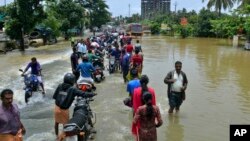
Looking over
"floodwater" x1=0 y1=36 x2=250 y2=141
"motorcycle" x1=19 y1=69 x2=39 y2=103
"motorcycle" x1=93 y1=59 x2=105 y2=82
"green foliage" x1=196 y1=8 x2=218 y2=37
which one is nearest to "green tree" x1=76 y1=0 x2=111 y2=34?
"green foliage" x1=196 y1=8 x2=218 y2=37

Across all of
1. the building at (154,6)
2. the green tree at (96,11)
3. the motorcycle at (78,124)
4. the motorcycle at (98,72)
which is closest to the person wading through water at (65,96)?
the motorcycle at (78,124)

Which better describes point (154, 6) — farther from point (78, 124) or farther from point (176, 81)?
point (78, 124)

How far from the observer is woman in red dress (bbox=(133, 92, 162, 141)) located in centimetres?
630

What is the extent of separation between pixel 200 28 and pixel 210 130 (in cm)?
6061

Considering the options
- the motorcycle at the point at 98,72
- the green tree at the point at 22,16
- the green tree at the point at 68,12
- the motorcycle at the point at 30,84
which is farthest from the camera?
Answer: the green tree at the point at 68,12

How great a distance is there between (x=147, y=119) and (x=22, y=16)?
27366mm

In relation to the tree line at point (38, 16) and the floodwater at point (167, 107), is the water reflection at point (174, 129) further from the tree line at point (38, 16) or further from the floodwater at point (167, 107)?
the tree line at point (38, 16)

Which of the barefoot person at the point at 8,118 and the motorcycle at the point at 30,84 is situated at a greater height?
the barefoot person at the point at 8,118

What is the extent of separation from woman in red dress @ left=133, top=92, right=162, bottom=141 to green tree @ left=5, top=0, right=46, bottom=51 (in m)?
27.2

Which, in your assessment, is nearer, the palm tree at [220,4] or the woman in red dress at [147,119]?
the woman in red dress at [147,119]

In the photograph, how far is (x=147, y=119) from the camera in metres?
6.40

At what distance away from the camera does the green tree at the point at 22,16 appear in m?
32.1

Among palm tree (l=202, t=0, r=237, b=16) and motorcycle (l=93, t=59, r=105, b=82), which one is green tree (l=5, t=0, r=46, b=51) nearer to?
motorcycle (l=93, t=59, r=105, b=82)

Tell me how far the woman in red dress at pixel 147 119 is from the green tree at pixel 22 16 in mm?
27164
